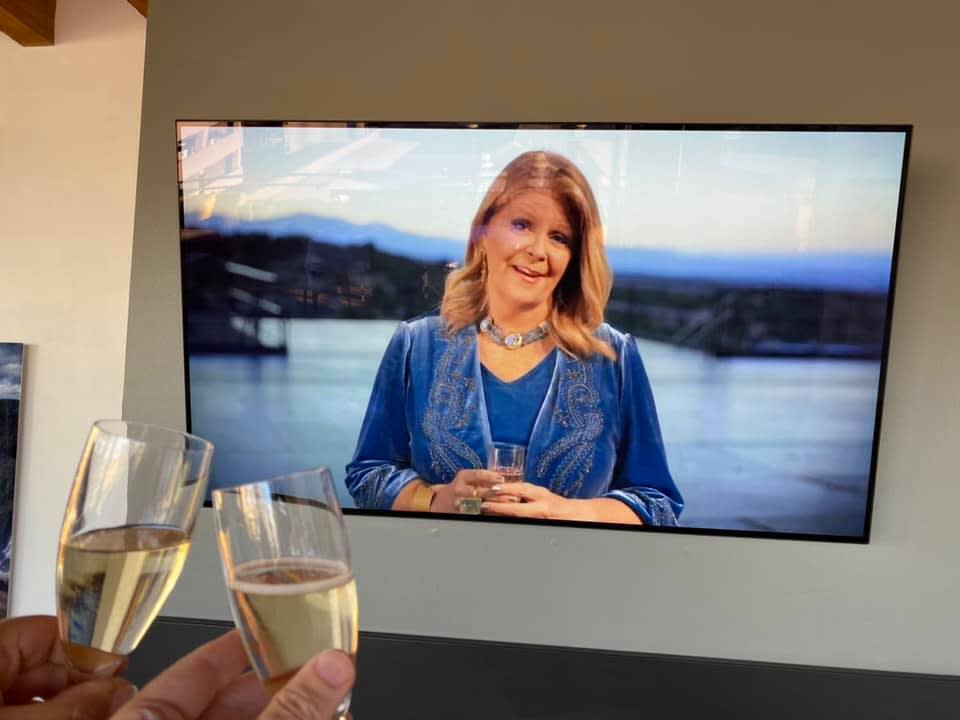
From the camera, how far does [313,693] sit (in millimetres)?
623

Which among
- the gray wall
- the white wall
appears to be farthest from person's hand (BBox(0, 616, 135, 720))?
the white wall

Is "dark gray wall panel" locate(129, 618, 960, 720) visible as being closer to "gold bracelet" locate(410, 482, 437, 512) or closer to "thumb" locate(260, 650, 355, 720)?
"gold bracelet" locate(410, 482, 437, 512)

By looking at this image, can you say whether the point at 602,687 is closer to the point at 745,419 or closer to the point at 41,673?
the point at 745,419

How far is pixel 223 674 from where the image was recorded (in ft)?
2.60

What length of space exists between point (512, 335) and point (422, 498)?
622 millimetres

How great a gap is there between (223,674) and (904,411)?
2237mm

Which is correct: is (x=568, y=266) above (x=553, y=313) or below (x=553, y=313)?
above

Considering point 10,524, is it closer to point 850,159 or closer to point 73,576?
point 73,576

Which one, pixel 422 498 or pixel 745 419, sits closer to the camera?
pixel 745 419

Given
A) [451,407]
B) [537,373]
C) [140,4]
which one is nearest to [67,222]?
[140,4]

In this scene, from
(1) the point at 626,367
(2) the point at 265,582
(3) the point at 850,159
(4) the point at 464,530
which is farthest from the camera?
(4) the point at 464,530

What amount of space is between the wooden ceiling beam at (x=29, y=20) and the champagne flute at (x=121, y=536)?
9.34 feet

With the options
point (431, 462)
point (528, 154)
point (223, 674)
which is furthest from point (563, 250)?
point (223, 674)

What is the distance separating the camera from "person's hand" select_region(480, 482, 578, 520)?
2.37 m
